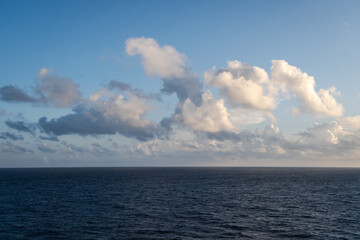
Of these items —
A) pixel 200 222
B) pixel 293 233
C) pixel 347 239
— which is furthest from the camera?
pixel 200 222

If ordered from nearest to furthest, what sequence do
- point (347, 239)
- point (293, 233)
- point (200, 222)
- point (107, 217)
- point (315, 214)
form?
point (347, 239), point (293, 233), point (200, 222), point (107, 217), point (315, 214)

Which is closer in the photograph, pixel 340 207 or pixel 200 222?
pixel 200 222

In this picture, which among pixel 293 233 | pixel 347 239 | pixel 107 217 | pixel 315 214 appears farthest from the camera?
pixel 315 214

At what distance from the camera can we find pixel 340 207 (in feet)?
239

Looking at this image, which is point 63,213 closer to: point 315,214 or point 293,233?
point 293,233

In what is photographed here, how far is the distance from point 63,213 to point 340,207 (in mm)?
66518

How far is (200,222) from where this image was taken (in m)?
55.1

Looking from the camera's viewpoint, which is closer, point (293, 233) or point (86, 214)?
point (293, 233)

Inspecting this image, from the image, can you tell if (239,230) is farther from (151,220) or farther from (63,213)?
(63,213)

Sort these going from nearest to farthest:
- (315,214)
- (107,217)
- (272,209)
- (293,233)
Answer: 1. (293,233)
2. (107,217)
3. (315,214)
4. (272,209)

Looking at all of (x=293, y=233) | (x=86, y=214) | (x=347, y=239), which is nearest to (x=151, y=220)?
(x=86, y=214)

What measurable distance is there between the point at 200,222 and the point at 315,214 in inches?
1069

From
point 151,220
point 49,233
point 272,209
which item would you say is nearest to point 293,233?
point 272,209

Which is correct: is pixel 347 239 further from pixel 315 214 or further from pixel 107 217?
pixel 107 217
